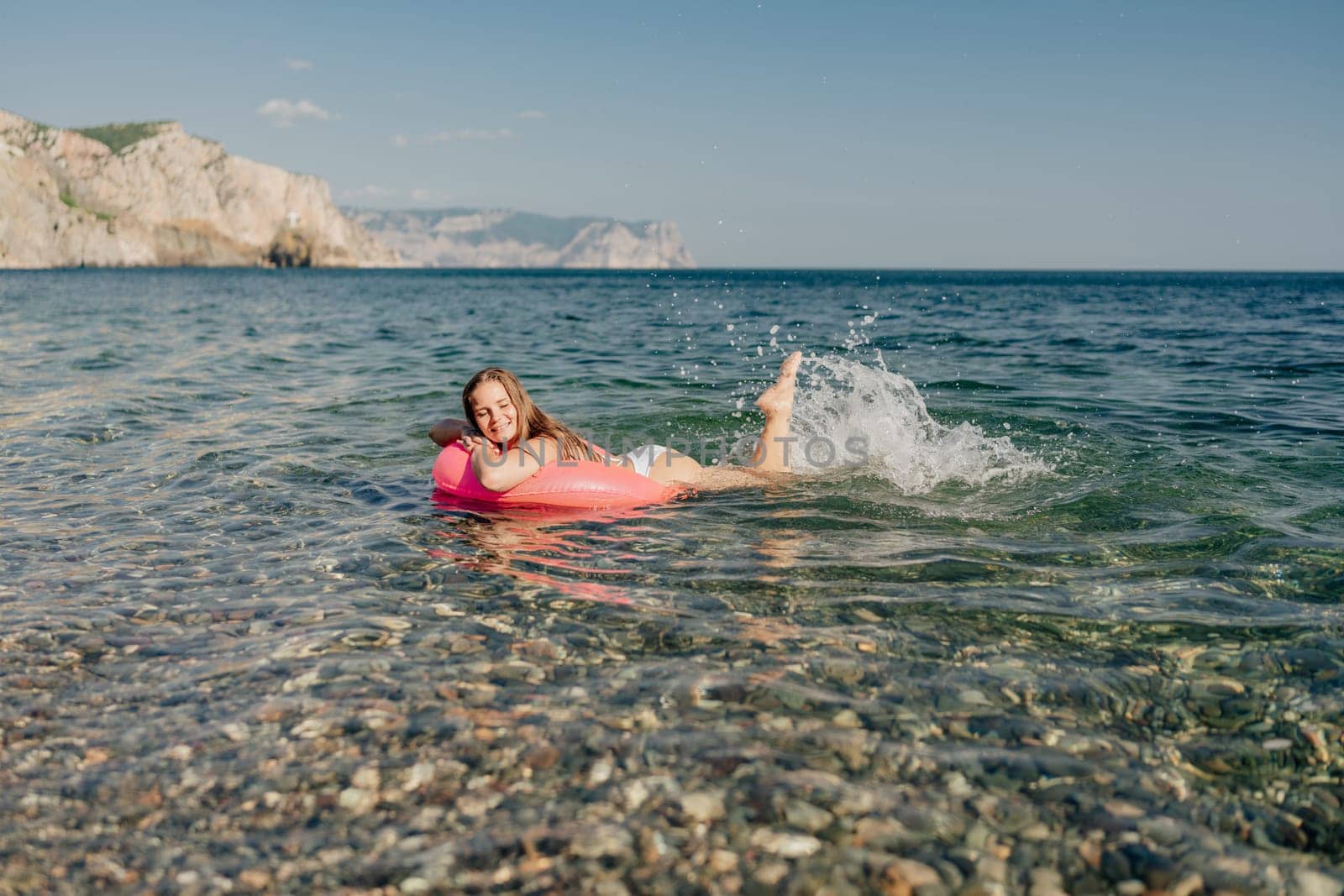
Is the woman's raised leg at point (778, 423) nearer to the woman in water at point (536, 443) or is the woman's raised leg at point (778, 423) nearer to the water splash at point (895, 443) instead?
the woman in water at point (536, 443)

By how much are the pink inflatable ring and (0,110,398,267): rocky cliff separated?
130m

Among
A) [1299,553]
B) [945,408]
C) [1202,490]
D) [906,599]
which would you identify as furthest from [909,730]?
[945,408]

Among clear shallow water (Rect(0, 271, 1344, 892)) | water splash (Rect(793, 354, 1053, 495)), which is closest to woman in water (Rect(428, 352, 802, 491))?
clear shallow water (Rect(0, 271, 1344, 892))

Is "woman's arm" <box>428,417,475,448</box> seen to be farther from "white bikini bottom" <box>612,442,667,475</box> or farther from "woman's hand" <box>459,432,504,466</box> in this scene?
"white bikini bottom" <box>612,442,667,475</box>

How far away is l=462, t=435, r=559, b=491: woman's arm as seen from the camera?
7246 millimetres

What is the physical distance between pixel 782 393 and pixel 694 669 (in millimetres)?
4259

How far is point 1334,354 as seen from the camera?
18500 mm

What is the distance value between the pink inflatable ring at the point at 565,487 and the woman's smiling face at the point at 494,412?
433mm

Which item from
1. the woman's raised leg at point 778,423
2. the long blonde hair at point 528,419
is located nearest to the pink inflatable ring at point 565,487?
the long blonde hair at point 528,419

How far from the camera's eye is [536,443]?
7.35m

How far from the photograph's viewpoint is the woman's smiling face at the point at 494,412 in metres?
7.05

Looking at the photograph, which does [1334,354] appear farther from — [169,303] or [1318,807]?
[169,303]

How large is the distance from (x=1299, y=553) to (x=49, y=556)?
28.4 feet

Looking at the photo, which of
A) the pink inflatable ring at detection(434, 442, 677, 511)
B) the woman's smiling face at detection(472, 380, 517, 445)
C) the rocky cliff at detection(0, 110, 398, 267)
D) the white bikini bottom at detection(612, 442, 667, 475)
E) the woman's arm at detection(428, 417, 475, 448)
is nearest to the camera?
the woman's smiling face at detection(472, 380, 517, 445)
